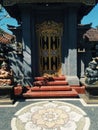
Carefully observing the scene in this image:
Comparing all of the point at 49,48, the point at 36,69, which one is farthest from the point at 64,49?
the point at 36,69

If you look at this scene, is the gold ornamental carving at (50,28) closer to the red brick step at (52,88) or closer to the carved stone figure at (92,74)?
the red brick step at (52,88)

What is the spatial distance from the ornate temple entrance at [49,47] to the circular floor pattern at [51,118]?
15.6 ft

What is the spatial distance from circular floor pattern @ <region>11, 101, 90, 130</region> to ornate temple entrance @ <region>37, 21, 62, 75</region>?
187 inches

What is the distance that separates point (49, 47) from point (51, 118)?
653cm

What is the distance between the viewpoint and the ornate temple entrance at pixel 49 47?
15305mm

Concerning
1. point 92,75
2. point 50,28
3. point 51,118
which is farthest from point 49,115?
point 50,28

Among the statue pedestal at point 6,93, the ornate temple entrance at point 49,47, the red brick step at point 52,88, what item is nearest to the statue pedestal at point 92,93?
the red brick step at point 52,88

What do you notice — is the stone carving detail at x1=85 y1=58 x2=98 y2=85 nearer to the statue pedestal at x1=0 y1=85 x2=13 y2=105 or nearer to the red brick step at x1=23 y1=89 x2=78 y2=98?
the red brick step at x1=23 y1=89 x2=78 y2=98

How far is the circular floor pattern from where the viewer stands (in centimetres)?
923

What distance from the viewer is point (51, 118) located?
9.79 meters

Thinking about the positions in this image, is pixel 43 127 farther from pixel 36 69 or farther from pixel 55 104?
pixel 36 69

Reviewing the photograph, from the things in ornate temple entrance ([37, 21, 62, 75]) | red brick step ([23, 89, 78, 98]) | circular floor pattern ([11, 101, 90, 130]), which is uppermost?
ornate temple entrance ([37, 21, 62, 75])

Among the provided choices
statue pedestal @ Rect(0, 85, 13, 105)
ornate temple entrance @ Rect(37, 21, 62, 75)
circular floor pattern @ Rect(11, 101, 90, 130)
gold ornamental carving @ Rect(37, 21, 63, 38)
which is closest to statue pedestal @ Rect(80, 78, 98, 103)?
circular floor pattern @ Rect(11, 101, 90, 130)

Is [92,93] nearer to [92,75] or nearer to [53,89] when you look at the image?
[92,75]
